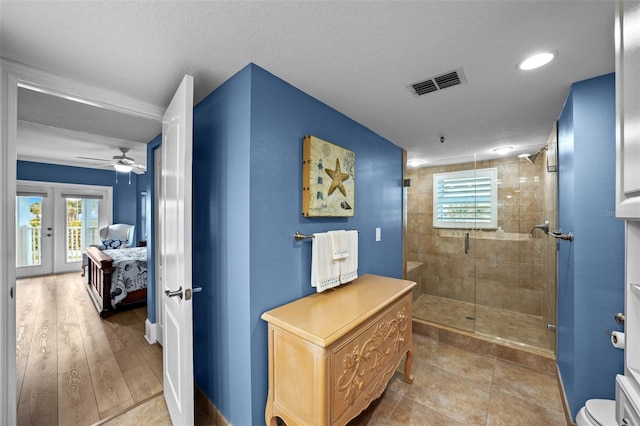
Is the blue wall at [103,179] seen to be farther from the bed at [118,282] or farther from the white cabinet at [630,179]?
the white cabinet at [630,179]

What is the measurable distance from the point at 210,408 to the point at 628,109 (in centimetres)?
254

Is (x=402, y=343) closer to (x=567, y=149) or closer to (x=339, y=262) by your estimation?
(x=339, y=262)

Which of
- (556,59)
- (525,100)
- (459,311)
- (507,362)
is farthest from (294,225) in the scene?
(459,311)

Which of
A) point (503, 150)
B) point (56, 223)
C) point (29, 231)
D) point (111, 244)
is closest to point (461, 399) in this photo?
point (503, 150)

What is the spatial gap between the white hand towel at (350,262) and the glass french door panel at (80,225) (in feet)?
21.6

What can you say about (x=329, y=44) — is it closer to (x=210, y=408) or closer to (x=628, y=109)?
(x=628, y=109)

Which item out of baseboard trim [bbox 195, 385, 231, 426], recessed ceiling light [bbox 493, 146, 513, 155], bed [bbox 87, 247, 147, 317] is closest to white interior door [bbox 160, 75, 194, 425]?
baseboard trim [bbox 195, 385, 231, 426]

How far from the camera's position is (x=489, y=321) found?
2.88 metres

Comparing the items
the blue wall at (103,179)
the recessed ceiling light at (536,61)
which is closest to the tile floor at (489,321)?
the recessed ceiling light at (536,61)

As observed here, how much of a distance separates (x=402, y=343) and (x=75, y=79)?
109 inches

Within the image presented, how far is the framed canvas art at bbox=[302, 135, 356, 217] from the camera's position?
1.65 m

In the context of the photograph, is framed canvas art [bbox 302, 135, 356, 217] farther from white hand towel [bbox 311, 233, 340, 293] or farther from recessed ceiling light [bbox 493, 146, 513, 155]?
recessed ceiling light [bbox 493, 146, 513, 155]

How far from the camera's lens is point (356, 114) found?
206 centimetres

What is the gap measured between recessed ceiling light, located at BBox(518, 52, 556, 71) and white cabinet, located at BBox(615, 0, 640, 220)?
58cm
